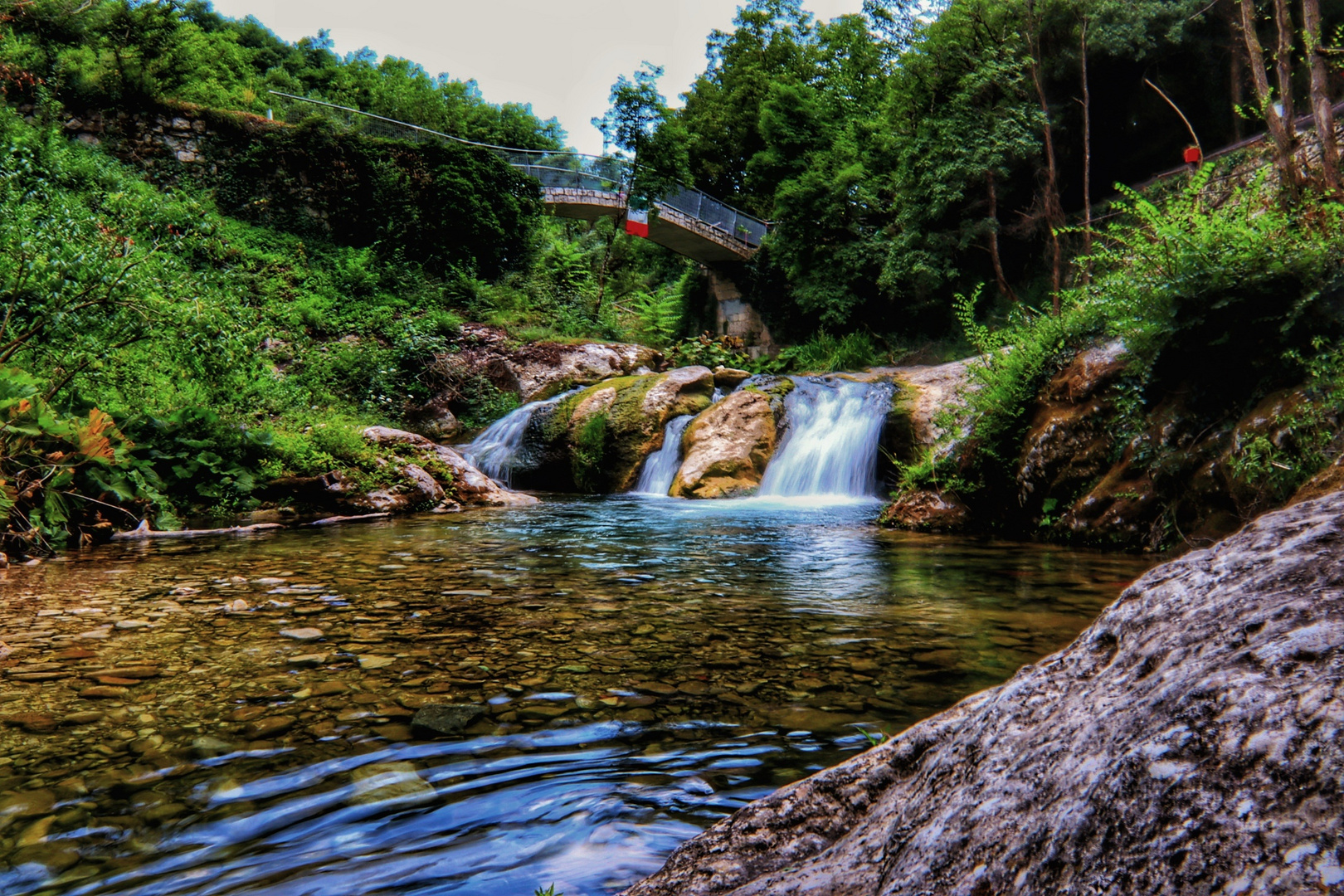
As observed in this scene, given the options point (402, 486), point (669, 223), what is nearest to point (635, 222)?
point (669, 223)

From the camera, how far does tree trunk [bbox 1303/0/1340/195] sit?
19.4ft

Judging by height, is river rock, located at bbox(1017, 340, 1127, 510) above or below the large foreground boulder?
above

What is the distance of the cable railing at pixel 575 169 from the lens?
21766 millimetres

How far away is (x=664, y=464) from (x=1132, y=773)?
40.0 feet

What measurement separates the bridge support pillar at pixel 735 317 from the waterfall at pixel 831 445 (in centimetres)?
1278

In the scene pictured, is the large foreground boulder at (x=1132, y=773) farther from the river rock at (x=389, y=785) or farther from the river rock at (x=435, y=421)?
the river rock at (x=435, y=421)

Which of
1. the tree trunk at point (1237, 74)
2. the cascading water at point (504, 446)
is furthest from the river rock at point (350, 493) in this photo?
the tree trunk at point (1237, 74)

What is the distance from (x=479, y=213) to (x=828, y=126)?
1268cm

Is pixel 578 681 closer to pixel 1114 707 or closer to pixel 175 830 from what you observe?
pixel 175 830

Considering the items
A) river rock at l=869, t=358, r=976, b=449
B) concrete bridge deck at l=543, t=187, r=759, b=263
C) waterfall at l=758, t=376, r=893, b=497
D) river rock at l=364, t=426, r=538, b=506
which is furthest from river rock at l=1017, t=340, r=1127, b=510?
concrete bridge deck at l=543, t=187, r=759, b=263

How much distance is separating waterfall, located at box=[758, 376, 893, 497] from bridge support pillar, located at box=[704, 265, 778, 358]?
1278cm

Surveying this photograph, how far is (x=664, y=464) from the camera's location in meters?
12.9

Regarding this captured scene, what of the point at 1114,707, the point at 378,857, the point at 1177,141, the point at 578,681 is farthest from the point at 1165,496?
the point at 1177,141

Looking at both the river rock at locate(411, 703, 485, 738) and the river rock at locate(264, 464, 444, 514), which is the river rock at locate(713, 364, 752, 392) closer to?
the river rock at locate(264, 464, 444, 514)
